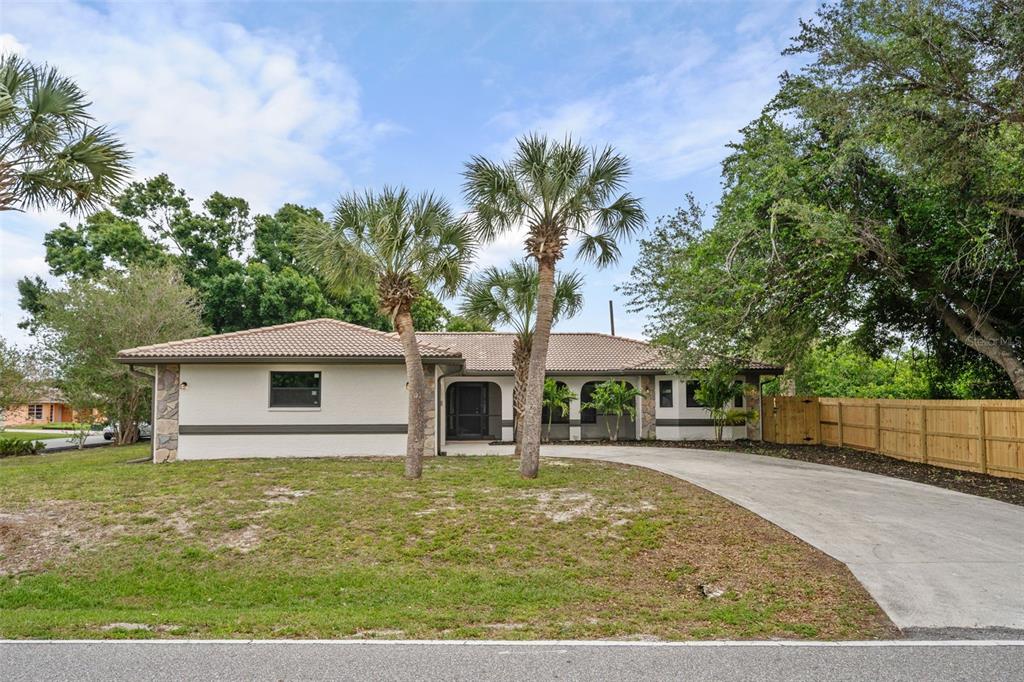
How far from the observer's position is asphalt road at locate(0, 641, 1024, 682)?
14.9 feet

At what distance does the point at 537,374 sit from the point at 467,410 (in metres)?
11.2

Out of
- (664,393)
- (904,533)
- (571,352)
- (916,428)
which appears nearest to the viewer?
(904,533)

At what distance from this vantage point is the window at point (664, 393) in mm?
22062

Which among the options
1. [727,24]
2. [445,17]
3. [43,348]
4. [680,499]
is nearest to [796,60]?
[727,24]

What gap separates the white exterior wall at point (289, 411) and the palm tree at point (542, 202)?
494 centimetres

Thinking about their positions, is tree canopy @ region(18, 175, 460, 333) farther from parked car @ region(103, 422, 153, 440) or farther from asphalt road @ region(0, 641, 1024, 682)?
asphalt road @ region(0, 641, 1024, 682)

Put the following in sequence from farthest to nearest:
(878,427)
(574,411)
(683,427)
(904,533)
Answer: (574,411) → (683,427) → (878,427) → (904,533)

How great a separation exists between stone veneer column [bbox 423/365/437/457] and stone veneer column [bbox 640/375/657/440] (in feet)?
28.1

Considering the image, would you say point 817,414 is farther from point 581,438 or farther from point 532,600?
point 532,600

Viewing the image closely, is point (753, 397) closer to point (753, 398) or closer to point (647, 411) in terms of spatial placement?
point (753, 398)

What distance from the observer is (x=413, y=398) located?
12.7m

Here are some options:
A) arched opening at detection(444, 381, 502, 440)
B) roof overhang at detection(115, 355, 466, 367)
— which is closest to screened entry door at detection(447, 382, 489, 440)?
arched opening at detection(444, 381, 502, 440)

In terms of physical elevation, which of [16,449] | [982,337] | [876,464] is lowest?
[16,449]

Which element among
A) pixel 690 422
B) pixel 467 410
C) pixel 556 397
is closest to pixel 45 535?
pixel 556 397
